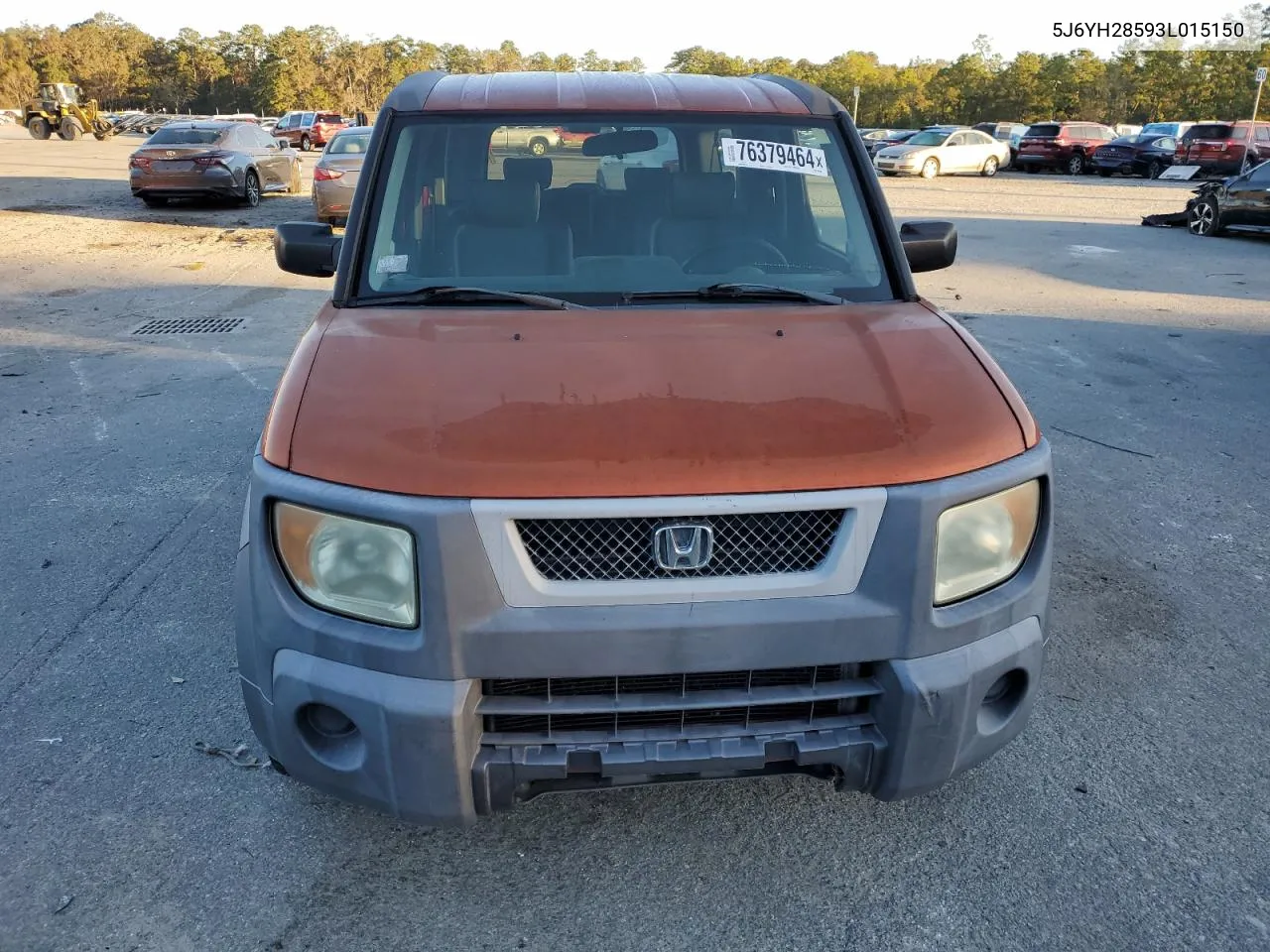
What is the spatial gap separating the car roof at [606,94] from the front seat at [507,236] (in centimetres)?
30

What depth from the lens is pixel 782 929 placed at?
240 centimetres

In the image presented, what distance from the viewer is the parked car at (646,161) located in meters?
3.32

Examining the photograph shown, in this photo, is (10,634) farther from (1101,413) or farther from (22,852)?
(1101,413)

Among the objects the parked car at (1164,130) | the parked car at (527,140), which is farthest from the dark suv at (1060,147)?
the parked car at (527,140)

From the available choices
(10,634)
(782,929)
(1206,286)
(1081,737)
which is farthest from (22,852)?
(1206,286)

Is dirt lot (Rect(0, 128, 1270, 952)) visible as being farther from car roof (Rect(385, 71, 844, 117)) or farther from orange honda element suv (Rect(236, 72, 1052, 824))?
car roof (Rect(385, 71, 844, 117))

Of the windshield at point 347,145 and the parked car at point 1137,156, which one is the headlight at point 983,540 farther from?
the parked car at point 1137,156

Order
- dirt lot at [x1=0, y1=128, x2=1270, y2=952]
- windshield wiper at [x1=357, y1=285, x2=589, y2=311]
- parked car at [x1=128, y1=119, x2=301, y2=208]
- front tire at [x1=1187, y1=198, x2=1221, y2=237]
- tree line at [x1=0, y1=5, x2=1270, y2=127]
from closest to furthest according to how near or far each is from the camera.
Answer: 1. dirt lot at [x1=0, y1=128, x2=1270, y2=952]
2. windshield wiper at [x1=357, y1=285, x2=589, y2=311]
3. front tire at [x1=1187, y1=198, x2=1221, y2=237]
4. parked car at [x1=128, y1=119, x2=301, y2=208]
5. tree line at [x1=0, y1=5, x2=1270, y2=127]

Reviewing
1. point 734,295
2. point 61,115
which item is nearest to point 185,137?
point 734,295

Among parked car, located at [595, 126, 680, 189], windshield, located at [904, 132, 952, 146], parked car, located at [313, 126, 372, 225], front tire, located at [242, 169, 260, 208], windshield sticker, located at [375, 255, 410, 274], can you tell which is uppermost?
parked car, located at [595, 126, 680, 189]

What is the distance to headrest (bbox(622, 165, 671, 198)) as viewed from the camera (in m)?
3.32

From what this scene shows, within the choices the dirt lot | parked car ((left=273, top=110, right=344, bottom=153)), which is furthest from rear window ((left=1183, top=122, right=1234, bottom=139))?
parked car ((left=273, top=110, right=344, bottom=153))

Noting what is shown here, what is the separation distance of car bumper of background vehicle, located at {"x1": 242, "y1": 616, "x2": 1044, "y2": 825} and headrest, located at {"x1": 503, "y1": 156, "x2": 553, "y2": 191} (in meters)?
1.84

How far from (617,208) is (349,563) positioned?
66.1 inches
